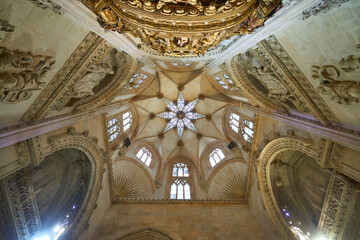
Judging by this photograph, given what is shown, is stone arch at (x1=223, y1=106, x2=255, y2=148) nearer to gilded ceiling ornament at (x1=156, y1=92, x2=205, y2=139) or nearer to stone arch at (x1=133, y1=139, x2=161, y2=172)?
gilded ceiling ornament at (x1=156, y1=92, x2=205, y2=139)

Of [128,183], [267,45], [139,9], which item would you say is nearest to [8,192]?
[139,9]

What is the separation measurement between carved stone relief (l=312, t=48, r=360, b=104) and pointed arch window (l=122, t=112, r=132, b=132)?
1253 cm

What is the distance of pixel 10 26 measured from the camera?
3131mm

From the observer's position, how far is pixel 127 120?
1404 cm

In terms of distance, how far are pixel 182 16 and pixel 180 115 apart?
44.6 ft

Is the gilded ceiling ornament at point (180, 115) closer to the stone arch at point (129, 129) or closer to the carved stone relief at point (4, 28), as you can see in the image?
the stone arch at point (129, 129)

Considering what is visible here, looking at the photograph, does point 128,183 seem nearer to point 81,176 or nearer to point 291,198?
point 81,176

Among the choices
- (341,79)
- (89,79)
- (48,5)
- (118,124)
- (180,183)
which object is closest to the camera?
(48,5)

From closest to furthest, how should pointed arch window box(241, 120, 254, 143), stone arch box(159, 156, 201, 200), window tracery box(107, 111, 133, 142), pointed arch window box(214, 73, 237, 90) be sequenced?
pointed arch window box(214, 73, 237, 90) → pointed arch window box(241, 120, 254, 143) → window tracery box(107, 111, 133, 142) → stone arch box(159, 156, 201, 200)

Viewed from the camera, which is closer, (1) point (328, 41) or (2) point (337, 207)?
(1) point (328, 41)

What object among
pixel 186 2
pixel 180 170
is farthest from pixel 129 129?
pixel 186 2

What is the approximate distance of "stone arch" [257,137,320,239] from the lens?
6.98 m

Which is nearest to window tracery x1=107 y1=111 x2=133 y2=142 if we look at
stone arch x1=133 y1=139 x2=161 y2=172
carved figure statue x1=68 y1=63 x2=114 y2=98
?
stone arch x1=133 y1=139 x2=161 y2=172

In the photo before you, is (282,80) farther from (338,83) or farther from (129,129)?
(129,129)
